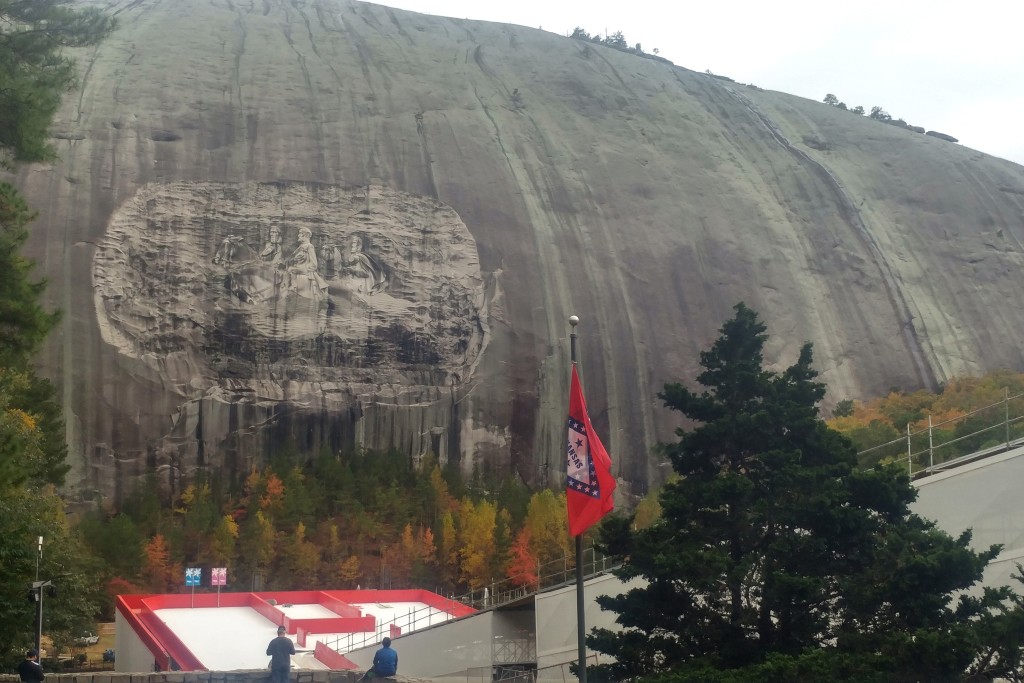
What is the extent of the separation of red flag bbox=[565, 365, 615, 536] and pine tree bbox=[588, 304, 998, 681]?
246 centimetres

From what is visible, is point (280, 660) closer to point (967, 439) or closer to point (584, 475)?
point (584, 475)

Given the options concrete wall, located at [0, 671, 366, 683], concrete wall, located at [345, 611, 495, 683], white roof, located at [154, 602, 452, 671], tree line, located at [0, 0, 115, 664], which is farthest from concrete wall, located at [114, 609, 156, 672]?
concrete wall, located at [0, 671, 366, 683]

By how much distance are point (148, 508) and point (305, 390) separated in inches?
278

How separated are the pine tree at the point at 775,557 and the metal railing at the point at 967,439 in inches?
127

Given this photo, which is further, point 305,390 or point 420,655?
point 305,390

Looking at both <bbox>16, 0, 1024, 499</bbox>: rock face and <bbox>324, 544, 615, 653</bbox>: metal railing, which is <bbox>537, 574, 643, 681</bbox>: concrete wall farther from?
<bbox>16, 0, 1024, 499</bbox>: rock face

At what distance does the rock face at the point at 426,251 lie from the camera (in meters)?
42.8

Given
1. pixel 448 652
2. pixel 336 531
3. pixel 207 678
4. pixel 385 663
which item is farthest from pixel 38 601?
pixel 336 531

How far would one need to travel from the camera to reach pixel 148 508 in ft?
129

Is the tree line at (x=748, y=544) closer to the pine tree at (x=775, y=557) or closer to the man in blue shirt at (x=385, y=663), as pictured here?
the pine tree at (x=775, y=557)

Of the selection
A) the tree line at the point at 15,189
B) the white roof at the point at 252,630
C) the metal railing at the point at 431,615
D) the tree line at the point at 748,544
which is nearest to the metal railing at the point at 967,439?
the tree line at the point at 748,544

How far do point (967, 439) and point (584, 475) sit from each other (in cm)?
966

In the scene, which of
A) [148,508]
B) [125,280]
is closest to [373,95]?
[125,280]

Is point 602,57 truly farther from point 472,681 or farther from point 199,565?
point 472,681
